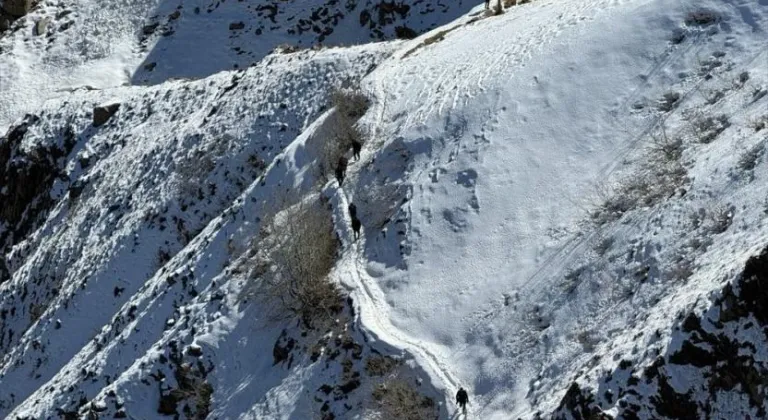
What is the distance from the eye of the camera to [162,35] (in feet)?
166

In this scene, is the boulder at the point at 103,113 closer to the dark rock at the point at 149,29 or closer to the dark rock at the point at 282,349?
the dark rock at the point at 149,29

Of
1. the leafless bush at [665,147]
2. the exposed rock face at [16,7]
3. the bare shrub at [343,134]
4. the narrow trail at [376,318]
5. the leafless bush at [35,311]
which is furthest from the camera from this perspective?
the exposed rock face at [16,7]

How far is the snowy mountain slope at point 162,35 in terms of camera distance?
47656 mm

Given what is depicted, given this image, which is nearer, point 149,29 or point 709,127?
point 709,127

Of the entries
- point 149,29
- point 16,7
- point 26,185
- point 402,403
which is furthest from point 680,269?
point 16,7

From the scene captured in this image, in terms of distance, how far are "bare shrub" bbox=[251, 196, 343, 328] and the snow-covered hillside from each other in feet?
0.84

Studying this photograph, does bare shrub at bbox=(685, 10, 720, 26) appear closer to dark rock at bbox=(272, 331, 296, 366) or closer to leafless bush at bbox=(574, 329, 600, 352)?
leafless bush at bbox=(574, 329, 600, 352)

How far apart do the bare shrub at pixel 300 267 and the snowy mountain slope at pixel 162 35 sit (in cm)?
1905

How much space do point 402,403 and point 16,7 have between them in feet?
120

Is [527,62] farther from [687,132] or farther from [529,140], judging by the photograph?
[687,132]

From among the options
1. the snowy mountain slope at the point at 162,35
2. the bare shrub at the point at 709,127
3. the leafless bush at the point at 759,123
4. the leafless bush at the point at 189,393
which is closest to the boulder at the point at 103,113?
the snowy mountain slope at the point at 162,35

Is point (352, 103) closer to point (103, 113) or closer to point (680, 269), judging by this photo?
point (103, 113)

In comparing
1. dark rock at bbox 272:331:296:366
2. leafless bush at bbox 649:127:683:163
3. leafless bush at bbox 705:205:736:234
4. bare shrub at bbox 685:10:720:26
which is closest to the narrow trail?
dark rock at bbox 272:331:296:366

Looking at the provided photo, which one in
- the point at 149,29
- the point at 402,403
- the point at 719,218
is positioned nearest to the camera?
the point at 719,218
